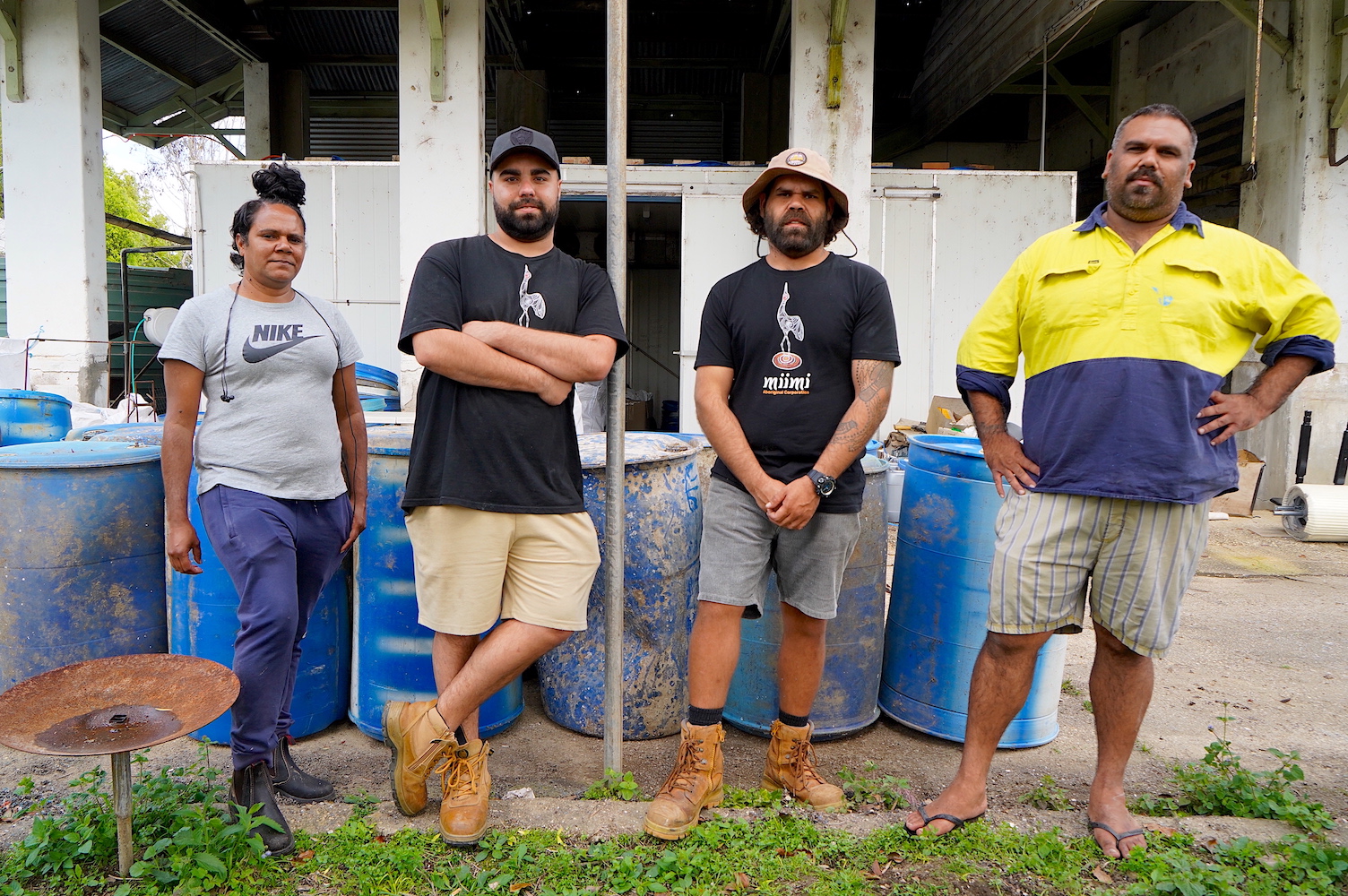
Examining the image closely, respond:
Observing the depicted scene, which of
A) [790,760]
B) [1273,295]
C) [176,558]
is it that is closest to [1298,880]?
[790,760]

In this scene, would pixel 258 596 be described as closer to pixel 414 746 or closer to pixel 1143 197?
pixel 414 746

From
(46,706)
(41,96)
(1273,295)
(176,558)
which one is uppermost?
(41,96)

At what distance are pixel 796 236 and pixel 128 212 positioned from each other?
3879cm

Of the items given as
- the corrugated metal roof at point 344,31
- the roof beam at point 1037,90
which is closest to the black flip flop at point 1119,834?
the roof beam at point 1037,90

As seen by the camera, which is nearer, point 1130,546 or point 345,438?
point 1130,546

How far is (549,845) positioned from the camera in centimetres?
239

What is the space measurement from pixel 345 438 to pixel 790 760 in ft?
5.99

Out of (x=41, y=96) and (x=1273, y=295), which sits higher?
(x=41, y=96)

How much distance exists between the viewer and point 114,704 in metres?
2.17

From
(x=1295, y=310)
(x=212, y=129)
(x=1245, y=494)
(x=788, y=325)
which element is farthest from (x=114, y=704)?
(x=212, y=129)

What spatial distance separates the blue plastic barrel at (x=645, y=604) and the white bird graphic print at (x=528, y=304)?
2.58 feet

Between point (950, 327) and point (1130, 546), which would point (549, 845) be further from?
point (950, 327)

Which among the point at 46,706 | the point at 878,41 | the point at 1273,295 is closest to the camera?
the point at 46,706

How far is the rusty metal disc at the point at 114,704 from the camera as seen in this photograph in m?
1.97
